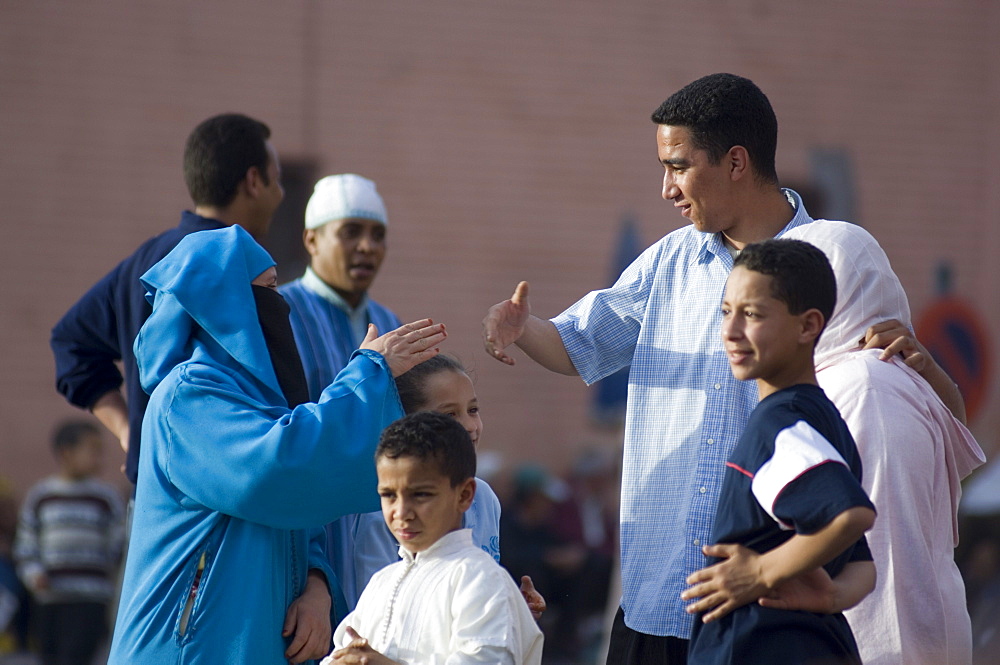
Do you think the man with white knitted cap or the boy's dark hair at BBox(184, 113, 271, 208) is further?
the man with white knitted cap

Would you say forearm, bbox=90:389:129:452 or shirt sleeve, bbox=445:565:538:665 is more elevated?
forearm, bbox=90:389:129:452

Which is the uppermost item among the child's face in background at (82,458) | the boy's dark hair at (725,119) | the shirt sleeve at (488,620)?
the boy's dark hair at (725,119)

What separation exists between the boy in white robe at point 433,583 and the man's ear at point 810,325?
705mm

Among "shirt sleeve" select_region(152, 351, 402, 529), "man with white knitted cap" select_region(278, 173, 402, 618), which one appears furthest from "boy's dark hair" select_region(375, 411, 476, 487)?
"man with white knitted cap" select_region(278, 173, 402, 618)

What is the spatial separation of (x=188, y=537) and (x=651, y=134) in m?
7.98

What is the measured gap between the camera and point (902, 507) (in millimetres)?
2391

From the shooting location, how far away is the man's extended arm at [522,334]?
2.90 meters

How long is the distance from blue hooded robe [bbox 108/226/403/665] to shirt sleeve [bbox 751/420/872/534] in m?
0.89

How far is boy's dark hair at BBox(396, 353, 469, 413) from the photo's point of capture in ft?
9.70

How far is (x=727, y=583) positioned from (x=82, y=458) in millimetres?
5668

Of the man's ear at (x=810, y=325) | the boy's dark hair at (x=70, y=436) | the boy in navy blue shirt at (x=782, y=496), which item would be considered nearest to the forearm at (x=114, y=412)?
the boy in navy blue shirt at (x=782, y=496)

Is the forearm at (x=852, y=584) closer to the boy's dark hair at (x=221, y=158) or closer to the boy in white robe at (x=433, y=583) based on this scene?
the boy in white robe at (x=433, y=583)

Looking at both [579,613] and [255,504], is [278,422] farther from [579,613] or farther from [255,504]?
[579,613]

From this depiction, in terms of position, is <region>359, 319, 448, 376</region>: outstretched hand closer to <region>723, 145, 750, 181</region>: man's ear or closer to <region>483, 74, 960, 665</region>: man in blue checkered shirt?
<region>483, 74, 960, 665</region>: man in blue checkered shirt
